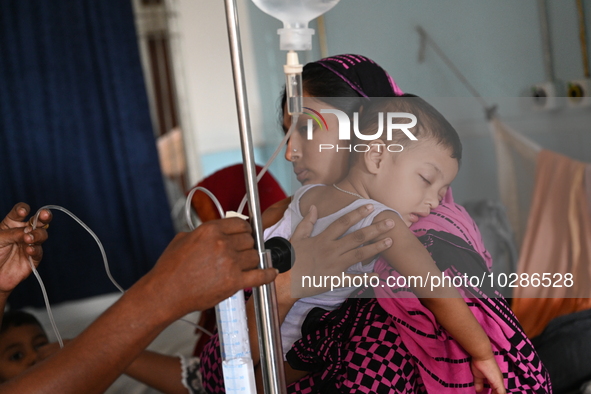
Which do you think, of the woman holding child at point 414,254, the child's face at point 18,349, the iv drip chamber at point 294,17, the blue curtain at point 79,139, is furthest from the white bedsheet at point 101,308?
the iv drip chamber at point 294,17

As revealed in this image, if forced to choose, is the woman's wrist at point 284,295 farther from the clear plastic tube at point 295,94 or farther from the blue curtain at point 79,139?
the blue curtain at point 79,139

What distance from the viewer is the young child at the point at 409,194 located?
71cm

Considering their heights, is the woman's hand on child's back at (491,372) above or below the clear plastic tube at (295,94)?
below

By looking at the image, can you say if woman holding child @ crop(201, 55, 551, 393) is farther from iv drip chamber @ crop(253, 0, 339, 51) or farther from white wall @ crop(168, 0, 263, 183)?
white wall @ crop(168, 0, 263, 183)

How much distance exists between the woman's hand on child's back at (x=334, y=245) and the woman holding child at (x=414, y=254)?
16mm

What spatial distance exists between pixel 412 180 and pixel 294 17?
27 centimetres

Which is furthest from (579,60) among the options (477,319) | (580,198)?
→ (477,319)

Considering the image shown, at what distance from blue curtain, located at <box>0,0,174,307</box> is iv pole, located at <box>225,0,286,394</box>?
2343 millimetres

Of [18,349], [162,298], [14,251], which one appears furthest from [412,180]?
[18,349]

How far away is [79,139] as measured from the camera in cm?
276

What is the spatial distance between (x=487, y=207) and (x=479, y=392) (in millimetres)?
267

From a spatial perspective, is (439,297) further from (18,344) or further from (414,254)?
(18,344)

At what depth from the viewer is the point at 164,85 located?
117 inches

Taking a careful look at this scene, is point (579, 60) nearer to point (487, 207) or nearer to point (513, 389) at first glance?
point (487, 207)
